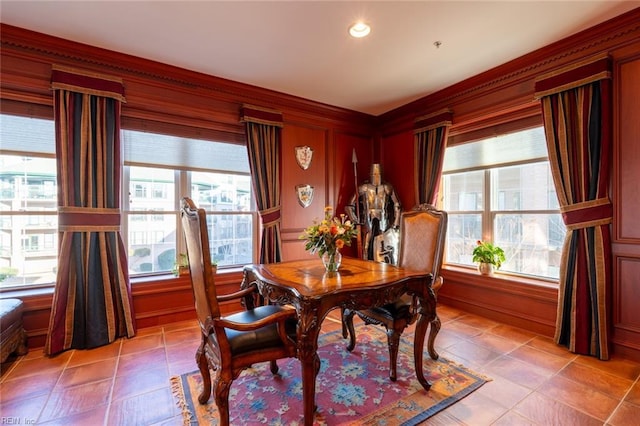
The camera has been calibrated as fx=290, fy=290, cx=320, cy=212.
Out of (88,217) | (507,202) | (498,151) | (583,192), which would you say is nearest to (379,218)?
(507,202)

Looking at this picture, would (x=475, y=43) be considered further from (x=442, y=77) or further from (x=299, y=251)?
(x=299, y=251)

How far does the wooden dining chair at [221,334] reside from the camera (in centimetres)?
143

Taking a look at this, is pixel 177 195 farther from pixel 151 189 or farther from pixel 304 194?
pixel 304 194

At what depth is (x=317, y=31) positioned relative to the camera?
233 centimetres

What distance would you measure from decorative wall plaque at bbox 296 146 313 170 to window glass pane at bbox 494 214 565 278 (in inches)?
93.3

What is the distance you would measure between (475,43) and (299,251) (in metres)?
2.87

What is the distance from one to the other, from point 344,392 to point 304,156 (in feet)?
9.05

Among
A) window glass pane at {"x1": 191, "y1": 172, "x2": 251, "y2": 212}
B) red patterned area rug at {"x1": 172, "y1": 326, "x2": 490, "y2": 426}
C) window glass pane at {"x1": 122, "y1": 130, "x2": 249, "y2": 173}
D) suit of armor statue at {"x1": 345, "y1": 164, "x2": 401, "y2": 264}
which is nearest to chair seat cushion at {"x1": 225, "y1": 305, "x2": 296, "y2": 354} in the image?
red patterned area rug at {"x1": 172, "y1": 326, "x2": 490, "y2": 426}

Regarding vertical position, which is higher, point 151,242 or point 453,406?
point 151,242

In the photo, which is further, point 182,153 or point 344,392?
point 182,153

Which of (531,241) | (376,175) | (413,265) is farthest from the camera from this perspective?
(376,175)

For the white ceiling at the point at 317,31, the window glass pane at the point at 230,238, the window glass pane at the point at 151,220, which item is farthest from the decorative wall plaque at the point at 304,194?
the window glass pane at the point at 151,220

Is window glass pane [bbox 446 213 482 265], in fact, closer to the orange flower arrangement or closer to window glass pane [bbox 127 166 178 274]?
the orange flower arrangement

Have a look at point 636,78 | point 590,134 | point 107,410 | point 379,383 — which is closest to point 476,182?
point 590,134
